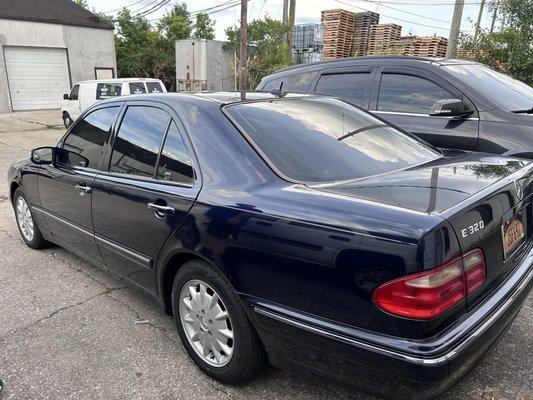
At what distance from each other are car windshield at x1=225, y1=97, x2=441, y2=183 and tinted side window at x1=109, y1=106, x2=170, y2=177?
543 mm

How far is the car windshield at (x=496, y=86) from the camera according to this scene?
428 centimetres

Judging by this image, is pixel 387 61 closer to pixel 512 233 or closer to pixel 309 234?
pixel 512 233

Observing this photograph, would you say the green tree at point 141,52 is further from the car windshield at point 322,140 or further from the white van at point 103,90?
the car windshield at point 322,140

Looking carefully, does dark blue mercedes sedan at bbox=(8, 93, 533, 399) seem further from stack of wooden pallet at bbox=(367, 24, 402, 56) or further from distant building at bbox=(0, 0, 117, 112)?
distant building at bbox=(0, 0, 117, 112)

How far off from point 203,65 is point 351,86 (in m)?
20.7

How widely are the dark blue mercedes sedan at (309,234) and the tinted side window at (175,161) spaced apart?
1cm

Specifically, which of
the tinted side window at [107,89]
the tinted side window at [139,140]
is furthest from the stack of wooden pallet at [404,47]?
the tinted side window at [139,140]

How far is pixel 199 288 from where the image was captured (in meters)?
2.53

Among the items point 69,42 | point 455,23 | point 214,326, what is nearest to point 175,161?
point 214,326

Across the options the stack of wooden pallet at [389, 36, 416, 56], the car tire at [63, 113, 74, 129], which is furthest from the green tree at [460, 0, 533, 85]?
the car tire at [63, 113, 74, 129]

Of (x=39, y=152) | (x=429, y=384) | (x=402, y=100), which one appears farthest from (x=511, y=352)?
(x=39, y=152)

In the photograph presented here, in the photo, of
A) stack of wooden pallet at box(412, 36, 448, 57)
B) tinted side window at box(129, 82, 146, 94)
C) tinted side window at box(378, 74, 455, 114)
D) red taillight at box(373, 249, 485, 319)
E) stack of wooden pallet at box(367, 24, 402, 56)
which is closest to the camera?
red taillight at box(373, 249, 485, 319)

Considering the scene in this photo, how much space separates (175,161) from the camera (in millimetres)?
2674

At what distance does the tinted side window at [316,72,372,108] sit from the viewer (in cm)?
504
